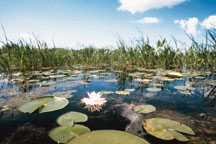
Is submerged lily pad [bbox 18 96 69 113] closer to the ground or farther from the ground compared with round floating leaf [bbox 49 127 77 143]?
farther from the ground

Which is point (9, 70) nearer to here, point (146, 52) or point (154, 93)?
point (146, 52)

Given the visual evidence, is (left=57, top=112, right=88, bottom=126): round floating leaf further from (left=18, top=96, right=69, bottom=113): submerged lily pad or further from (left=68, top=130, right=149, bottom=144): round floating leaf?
(left=68, top=130, right=149, bottom=144): round floating leaf

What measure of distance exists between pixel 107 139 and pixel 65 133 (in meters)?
0.35

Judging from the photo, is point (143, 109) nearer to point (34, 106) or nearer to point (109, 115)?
point (109, 115)

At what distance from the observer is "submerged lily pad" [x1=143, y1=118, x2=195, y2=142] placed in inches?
57.0

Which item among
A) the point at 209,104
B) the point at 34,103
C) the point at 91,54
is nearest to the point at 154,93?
the point at 209,104

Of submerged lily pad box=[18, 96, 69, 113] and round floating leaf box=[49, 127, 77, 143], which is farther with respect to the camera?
submerged lily pad box=[18, 96, 69, 113]

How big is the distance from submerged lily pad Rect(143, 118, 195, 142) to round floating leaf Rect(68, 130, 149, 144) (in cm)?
30

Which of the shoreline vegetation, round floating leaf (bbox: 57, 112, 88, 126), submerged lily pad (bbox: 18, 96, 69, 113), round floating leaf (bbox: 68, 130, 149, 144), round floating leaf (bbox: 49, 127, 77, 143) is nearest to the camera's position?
round floating leaf (bbox: 68, 130, 149, 144)

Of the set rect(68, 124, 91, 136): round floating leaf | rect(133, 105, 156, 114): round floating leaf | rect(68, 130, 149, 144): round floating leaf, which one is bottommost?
rect(68, 124, 91, 136): round floating leaf

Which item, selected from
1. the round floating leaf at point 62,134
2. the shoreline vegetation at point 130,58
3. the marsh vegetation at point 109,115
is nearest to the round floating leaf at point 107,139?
the marsh vegetation at point 109,115

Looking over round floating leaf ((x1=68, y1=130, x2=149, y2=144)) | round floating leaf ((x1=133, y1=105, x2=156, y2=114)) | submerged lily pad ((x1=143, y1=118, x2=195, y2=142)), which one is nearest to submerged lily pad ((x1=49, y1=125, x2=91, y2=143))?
round floating leaf ((x1=68, y1=130, x2=149, y2=144))

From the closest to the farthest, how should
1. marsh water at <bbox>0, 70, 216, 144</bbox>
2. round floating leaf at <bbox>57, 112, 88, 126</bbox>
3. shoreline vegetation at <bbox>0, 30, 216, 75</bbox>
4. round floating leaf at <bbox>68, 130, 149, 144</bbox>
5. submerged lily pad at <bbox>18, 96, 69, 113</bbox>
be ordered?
1. round floating leaf at <bbox>68, 130, 149, 144</bbox>
2. marsh water at <bbox>0, 70, 216, 144</bbox>
3. round floating leaf at <bbox>57, 112, 88, 126</bbox>
4. submerged lily pad at <bbox>18, 96, 69, 113</bbox>
5. shoreline vegetation at <bbox>0, 30, 216, 75</bbox>

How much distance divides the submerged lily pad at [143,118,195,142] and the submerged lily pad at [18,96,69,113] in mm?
782
